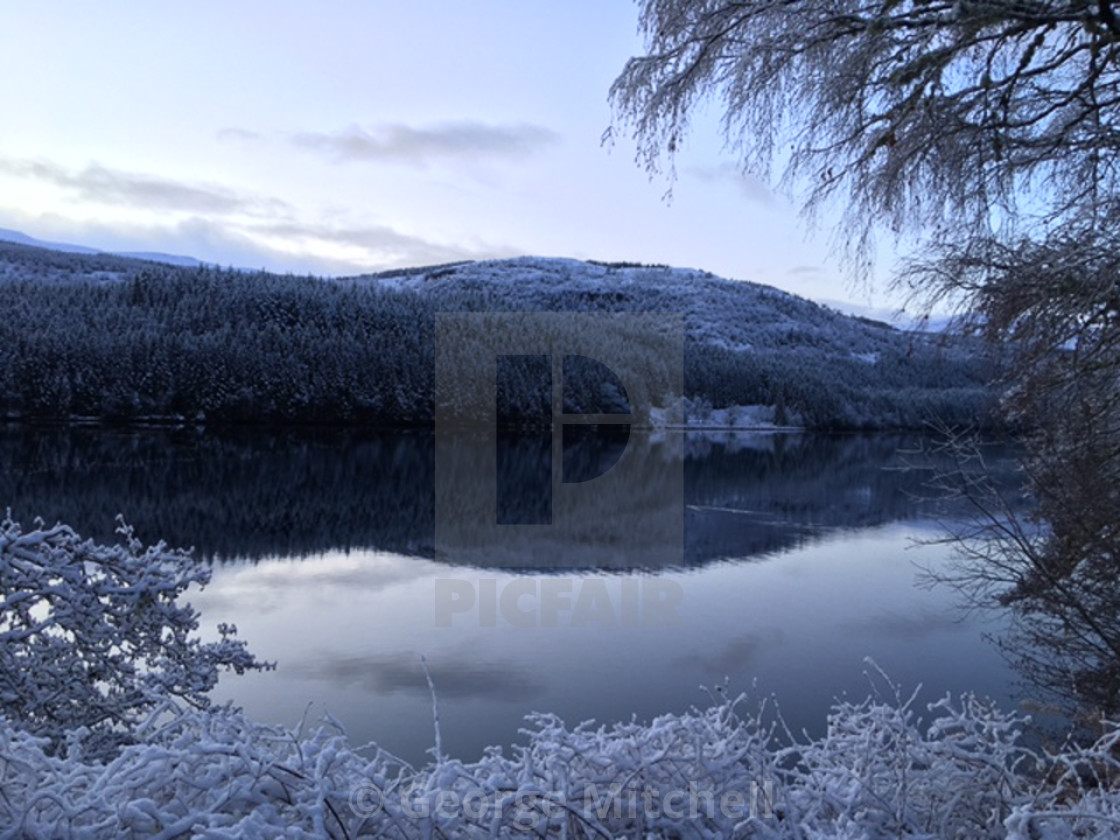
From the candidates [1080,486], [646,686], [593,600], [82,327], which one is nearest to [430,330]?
[82,327]

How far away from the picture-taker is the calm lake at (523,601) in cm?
1098

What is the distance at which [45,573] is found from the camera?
422 cm

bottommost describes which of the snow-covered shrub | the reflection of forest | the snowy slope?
the reflection of forest

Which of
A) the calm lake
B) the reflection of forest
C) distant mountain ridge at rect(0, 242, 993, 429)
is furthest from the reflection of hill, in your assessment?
distant mountain ridge at rect(0, 242, 993, 429)

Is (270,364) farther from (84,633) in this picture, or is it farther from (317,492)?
(84,633)

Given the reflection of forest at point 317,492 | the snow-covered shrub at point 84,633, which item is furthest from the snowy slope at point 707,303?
the snow-covered shrub at point 84,633

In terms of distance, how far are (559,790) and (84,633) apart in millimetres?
3121

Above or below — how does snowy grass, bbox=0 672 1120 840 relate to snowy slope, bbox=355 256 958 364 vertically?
below

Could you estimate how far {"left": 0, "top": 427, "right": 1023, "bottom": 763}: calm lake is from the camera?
36.0 feet

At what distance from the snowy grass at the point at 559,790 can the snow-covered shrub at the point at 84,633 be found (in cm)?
194

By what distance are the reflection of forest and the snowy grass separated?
9788mm

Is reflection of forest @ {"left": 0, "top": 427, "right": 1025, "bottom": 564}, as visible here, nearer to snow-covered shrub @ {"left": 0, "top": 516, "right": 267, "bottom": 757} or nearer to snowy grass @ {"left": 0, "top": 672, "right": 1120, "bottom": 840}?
snow-covered shrub @ {"left": 0, "top": 516, "right": 267, "bottom": 757}

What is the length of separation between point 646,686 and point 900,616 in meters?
6.06

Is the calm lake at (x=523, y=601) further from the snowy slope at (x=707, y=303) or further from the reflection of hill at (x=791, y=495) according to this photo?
the snowy slope at (x=707, y=303)
